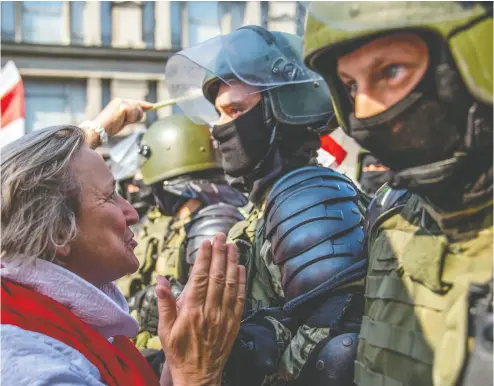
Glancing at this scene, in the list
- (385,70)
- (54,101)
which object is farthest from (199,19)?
(385,70)

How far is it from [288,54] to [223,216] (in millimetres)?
1645

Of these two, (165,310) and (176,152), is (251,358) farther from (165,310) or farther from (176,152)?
(176,152)

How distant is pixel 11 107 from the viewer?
601cm

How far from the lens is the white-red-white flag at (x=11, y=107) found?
19.3 ft

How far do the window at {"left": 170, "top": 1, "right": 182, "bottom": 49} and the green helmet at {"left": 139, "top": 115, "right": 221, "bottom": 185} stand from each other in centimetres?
1215

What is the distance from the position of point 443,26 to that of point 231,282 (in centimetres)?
87

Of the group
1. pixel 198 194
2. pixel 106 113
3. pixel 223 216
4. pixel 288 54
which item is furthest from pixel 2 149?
pixel 198 194

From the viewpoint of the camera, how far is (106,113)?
13.3 ft

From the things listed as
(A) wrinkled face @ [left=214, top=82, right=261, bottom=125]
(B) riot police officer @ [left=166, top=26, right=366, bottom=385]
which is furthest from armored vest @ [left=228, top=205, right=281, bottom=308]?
(A) wrinkled face @ [left=214, top=82, right=261, bottom=125]

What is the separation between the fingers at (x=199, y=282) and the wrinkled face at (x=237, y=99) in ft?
4.28

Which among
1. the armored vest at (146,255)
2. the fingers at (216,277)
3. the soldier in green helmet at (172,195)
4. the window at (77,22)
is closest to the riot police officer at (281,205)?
the fingers at (216,277)

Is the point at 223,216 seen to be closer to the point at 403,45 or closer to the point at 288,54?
the point at 288,54

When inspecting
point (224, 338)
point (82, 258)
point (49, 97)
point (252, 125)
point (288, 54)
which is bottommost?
point (49, 97)

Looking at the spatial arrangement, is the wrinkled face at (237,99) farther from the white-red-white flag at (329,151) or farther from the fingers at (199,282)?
the white-red-white flag at (329,151)
